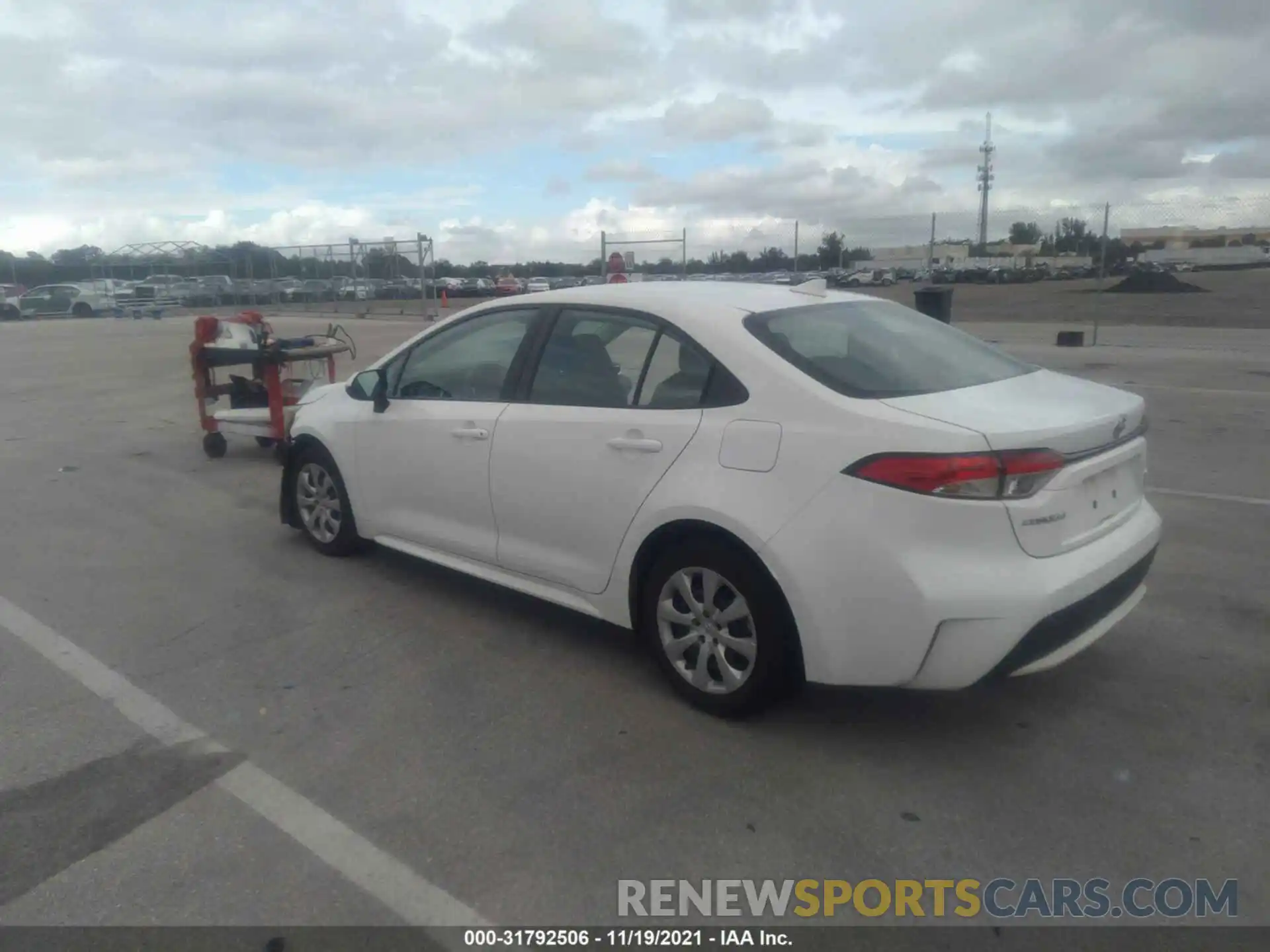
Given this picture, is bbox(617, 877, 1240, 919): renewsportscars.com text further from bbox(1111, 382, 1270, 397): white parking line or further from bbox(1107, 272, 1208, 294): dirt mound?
bbox(1107, 272, 1208, 294): dirt mound

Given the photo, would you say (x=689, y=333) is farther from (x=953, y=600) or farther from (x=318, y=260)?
(x=318, y=260)

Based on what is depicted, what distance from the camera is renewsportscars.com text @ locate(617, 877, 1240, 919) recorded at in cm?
290

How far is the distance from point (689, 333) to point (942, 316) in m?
10.3

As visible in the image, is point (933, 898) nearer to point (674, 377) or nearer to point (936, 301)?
point (674, 377)

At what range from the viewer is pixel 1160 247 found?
39.8 m

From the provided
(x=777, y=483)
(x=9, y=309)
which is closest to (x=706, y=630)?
(x=777, y=483)

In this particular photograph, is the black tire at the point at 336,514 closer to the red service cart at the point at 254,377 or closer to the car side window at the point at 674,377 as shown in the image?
the car side window at the point at 674,377

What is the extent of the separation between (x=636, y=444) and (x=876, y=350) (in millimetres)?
1027

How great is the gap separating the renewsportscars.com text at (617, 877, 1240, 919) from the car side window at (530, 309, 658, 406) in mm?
1959

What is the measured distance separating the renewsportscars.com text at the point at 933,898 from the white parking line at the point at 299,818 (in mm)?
549

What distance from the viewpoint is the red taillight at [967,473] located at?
11.0 ft

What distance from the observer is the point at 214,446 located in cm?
925

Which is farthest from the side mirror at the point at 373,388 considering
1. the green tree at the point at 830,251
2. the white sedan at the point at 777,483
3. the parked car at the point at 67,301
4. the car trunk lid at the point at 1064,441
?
the parked car at the point at 67,301

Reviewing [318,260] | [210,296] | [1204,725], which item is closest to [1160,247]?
[318,260]
